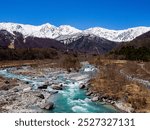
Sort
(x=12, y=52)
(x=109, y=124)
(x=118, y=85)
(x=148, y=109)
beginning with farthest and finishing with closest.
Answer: (x=12, y=52)
(x=118, y=85)
(x=148, y=109)
(x=109, y=124)

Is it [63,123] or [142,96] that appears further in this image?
[142,96]

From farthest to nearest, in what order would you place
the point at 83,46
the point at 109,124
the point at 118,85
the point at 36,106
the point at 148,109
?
the point at 83,46, the point at 118,85, the point at 36,106, the point at 148,109, the point at 109,124

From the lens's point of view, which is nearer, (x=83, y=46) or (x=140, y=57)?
(x=140, y=57)

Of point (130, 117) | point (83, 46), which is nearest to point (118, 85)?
point (130, 117)

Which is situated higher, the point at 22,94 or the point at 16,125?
the point at 16,125

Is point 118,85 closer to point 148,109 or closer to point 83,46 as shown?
point 148,109

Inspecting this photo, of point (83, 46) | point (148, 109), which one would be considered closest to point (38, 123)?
point (148, 109)

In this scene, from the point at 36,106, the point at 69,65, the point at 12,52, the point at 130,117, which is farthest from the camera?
the point at 12,52

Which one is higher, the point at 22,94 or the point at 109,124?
the point at 109,124

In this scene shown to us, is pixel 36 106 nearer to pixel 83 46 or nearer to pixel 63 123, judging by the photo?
pixel 63 123
